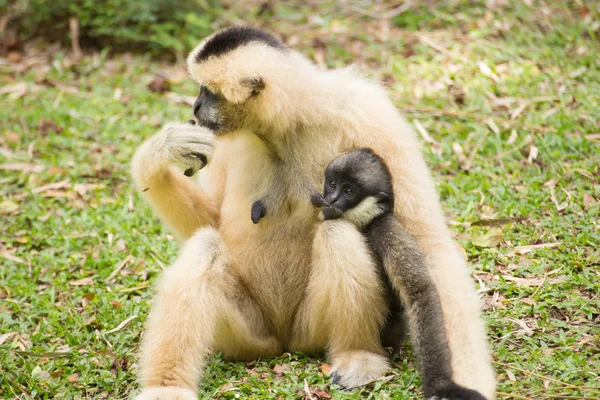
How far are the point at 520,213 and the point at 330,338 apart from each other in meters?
2.28

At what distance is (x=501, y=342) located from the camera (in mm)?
4410

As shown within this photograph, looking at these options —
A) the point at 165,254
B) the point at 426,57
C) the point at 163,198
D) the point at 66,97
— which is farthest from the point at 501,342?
the point at 66,97

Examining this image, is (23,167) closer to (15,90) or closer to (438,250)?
(15,90)

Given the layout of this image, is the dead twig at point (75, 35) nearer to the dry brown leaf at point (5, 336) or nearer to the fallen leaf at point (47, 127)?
the fallen leaf at point (47, 127)

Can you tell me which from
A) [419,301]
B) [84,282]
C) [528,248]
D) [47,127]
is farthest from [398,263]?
[47,127]

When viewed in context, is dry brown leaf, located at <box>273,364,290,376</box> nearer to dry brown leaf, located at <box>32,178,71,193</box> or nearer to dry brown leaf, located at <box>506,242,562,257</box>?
dry brown leaf, located at <box>506,242,562,257</box>

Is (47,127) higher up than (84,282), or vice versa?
(47,127)

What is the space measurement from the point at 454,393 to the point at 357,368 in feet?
2.42

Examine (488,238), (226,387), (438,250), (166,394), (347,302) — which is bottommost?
(226,387)

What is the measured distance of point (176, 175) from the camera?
15.6 feet

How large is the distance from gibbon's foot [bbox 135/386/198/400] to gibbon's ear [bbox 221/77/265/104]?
172cm

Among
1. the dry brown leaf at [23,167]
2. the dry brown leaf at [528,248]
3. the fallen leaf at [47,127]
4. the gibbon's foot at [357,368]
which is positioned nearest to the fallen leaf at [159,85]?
the fallen leaf at [47,127]

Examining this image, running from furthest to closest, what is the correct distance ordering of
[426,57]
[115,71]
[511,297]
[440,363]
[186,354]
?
[115,71]
[426,57]
[511,297]
[186,354]
[440,363]

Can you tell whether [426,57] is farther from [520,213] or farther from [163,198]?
[163,198]
